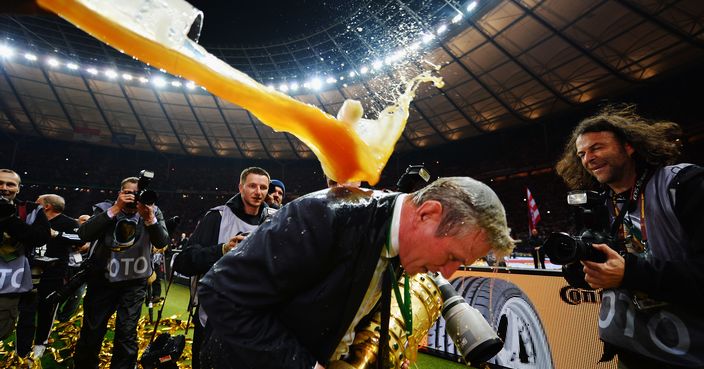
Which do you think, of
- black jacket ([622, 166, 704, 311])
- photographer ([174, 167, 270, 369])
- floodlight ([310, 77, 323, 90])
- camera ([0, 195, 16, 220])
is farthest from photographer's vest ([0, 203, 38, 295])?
floodlight ([310, 77, 323, 90])

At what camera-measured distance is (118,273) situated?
3.31m

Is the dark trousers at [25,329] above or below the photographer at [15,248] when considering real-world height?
below

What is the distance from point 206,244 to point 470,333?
235 centimetres

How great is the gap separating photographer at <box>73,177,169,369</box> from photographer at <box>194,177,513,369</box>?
8.49ft

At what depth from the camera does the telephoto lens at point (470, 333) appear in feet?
4.08

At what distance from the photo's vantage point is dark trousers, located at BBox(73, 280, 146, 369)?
3131 millimetres

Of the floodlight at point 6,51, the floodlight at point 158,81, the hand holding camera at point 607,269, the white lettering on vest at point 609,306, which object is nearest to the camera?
the hand holding camera at point 607,269

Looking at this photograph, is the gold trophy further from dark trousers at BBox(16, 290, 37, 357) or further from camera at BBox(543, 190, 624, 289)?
dark trousers at BBox(16, 290, 37, 357)

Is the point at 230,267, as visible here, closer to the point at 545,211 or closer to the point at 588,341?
the point at 588,341

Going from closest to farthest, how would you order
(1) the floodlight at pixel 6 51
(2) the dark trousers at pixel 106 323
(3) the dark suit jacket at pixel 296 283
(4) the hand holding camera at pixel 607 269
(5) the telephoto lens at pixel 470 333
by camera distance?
1. (3) the dark suit jacket at pixel 296 283
2. (5) the telephoto lens at pixel 470 333
3. (4) the hand holding camera at pixel 607 269
4. (2) the dark trousers at pixel 106 323
5. (1) the floodlight at pixel 6 51

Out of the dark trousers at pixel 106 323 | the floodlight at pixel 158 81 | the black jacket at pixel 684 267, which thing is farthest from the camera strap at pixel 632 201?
the floodlight at pixel 158 81

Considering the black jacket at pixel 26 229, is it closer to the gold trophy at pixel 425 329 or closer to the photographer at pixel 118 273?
the photographer at pixel 118 273

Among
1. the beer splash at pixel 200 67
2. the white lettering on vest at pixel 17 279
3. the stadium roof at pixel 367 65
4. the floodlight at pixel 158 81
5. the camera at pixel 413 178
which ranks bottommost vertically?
the white lettering on vest at pixel 17 279

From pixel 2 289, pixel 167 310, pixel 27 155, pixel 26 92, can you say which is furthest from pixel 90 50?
pixel 2 289
